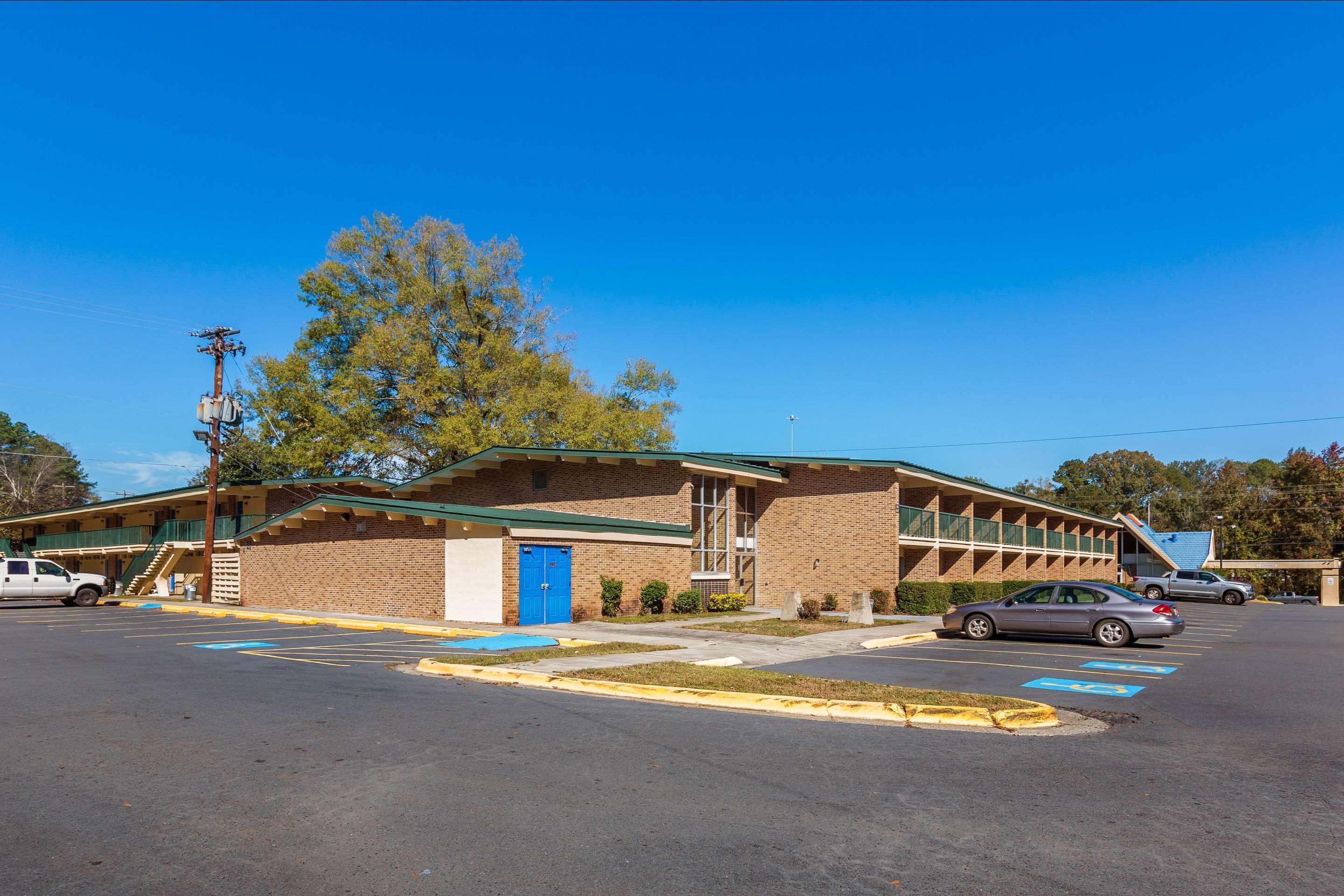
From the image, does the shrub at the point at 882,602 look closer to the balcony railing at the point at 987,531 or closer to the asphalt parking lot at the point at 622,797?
the balcony railing at the point at 987,531

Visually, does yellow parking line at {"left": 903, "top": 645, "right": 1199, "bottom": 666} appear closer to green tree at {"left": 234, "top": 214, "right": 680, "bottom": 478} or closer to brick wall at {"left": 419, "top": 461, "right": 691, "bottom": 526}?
brick wall at {"left": 419, "top": 461, "right": 691, "bottom": 526}

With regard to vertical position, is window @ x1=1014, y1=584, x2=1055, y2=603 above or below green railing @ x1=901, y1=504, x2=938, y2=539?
below

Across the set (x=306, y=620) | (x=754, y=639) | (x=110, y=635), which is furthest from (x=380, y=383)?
(x=754, y=639)

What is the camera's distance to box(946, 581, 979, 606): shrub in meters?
30.5

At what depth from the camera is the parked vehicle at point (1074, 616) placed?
19.4 meters

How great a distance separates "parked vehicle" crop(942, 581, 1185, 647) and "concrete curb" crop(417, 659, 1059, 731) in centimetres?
998

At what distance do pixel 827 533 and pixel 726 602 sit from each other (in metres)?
5.07

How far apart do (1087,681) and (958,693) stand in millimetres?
3703

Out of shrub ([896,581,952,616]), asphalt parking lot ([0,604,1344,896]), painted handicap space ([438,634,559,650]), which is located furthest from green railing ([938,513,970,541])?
asphalt parking lot ([0,604,1344,896])

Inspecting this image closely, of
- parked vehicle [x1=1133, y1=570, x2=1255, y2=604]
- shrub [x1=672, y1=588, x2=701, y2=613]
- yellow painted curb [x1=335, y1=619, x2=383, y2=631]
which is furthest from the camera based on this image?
parked vehicle [x1=1133, y1=570, x2=1255, y2=604]

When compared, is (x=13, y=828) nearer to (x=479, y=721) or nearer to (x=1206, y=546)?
(x=479, y=721)

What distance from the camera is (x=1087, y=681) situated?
540 inches

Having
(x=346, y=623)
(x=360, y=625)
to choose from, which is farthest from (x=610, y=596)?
(x=346, y=623)

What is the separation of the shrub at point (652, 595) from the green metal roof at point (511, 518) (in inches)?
63.0
